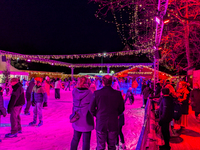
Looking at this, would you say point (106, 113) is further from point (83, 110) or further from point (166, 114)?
point (166, 114)

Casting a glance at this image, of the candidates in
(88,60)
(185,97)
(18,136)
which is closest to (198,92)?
(185,97)

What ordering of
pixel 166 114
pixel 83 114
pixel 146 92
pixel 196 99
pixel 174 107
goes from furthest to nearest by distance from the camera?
pixel 146 92 < pixel 196 99 < pixel 174 107 < pixel 166 114 < pixel 83 114

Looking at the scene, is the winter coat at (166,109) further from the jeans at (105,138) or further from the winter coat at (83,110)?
the winter coat at (83,110)

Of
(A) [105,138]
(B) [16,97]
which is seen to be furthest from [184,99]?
(B) [16,97]

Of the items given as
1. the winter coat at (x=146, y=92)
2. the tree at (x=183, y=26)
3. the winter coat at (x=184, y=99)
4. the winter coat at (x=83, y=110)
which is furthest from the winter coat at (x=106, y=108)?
the winter coat at (x=146, y=92)

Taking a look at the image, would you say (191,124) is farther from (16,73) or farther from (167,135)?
(16,73)

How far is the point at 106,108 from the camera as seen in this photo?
7.68 ft

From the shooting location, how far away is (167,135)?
3627mm

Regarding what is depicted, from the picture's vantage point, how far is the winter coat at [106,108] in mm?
2326

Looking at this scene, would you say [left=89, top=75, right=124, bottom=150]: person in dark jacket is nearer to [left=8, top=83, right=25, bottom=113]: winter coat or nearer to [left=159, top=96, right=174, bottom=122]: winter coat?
[left=159, top=96, right=174, bottom=122]: winter coat

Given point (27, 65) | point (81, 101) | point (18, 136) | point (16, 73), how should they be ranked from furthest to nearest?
point (27, 65) → point (16, 73) → point (18, 136) → point (81, 101)

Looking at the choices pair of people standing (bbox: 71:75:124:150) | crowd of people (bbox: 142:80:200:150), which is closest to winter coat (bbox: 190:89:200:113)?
crowd of people (bbox: 142:80:200:150)

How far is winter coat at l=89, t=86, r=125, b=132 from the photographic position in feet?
7.63

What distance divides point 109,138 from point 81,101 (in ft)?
2.14
